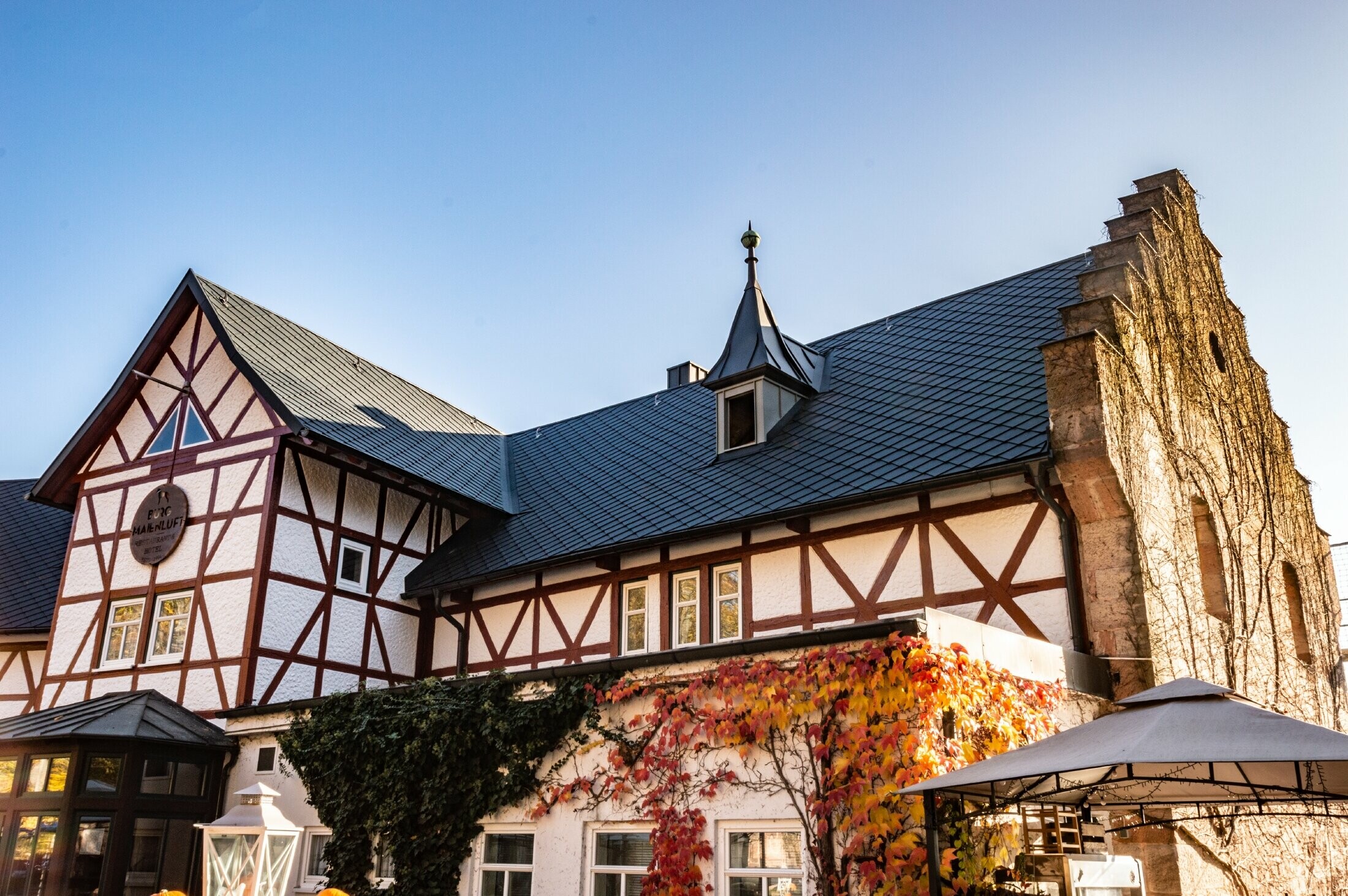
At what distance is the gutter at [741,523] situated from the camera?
11812 millimetres

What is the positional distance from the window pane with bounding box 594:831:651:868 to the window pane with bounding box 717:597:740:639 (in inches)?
160

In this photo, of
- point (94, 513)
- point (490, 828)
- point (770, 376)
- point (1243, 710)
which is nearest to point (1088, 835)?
point (1243, 710)

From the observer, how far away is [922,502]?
1255 centimetres

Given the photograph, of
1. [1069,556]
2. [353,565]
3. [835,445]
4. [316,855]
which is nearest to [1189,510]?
[1069,556]

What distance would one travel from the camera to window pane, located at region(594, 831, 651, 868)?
9.67 metres

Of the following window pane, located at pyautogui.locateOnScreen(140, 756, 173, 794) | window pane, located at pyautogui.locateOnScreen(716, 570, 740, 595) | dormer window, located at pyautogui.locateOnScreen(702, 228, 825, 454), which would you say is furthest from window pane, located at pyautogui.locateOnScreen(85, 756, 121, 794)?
dormer window, located at pyautogui.locateOnScreen(702, 228, 825, 454)

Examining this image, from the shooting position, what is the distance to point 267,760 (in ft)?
44.5

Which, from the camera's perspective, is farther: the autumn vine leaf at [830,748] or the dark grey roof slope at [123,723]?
the dark grey roof slope at [123,723]

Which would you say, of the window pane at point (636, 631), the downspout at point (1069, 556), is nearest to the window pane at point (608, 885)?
the window pane at point (636, 631)

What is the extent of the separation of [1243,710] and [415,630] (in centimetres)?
1283

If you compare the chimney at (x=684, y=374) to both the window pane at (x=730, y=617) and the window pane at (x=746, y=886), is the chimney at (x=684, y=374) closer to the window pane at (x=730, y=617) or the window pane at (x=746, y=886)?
the window pane at (x=730, y=617)

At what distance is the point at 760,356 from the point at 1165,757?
10711 mm

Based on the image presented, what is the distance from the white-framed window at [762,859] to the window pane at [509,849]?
2257 millimetres

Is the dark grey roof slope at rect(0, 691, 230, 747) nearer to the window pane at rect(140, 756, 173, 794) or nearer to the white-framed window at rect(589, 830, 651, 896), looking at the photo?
the window pane at rect(140, 756, 173, 794)
